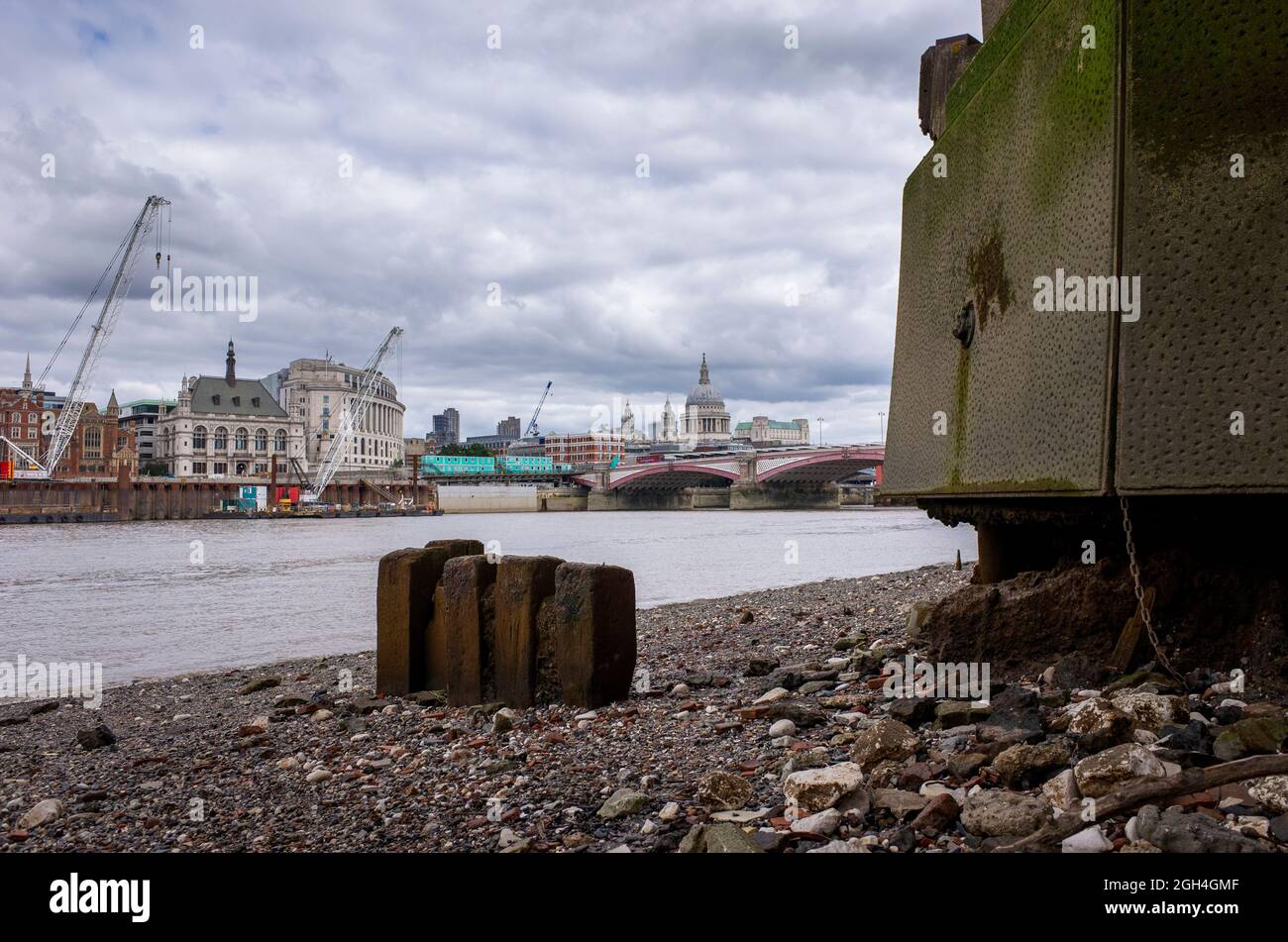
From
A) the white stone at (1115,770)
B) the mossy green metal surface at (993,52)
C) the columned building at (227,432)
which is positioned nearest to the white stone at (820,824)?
the white stone at (1115,770)

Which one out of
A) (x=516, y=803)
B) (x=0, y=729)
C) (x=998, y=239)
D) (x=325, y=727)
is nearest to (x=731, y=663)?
(x=325, y=727)

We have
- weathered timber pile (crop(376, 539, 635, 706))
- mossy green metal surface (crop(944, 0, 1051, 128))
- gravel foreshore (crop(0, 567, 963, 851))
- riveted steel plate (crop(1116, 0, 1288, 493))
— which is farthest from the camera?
weathered timber pile (crop(376, 539, 635, 706))

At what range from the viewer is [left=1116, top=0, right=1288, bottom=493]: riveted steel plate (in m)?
2.77

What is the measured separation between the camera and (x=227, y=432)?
→ 483 ft

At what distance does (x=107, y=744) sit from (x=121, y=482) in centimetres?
9453

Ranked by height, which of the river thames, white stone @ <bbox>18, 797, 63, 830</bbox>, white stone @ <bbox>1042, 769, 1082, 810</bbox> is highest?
white stone @ <bbox>1042, 769, 1082, 810</bbox>

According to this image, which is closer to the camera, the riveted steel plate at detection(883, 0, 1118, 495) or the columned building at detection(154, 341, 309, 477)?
the riveted steel plate at detection(883, 0, 1118, 495)

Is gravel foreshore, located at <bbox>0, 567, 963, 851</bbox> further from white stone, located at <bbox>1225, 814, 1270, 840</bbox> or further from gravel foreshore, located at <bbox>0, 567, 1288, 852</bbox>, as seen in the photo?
white stone, located at <bbox>1225, 814, 1270, 840</bbox>

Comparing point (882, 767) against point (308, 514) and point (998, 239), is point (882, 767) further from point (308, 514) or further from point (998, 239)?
point (308, 514)

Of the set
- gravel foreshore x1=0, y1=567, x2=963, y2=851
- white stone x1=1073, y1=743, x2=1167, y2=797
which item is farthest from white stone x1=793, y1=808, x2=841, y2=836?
white stone x1=1073, y1=743, x2=1167, y2=797

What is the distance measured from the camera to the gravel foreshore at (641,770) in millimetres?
3037

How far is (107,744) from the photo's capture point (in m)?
6.61

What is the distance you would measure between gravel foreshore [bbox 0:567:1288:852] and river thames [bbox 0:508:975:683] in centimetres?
435

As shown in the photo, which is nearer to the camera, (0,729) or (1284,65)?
(1284,65)
